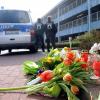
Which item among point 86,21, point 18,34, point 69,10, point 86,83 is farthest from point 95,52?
point 69,10

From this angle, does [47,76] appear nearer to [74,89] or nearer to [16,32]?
[74,89]

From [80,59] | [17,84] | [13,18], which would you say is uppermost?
[13,18]

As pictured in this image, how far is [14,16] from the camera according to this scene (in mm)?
13984

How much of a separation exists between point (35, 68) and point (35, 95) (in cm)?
139

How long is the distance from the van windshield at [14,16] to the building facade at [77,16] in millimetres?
25111

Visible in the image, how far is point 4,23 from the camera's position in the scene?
13648 mm

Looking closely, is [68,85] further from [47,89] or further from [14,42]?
[14,42]

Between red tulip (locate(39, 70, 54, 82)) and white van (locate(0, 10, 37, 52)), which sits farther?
white van (locate(0, 10, 37, 52))

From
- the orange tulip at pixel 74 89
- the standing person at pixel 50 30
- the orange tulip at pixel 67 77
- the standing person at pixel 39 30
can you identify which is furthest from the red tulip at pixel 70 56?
the standing person at pixel 39 30

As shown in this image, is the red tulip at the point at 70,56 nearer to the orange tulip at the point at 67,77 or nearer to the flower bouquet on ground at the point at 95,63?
the flower bouquet on ground at the point at 95,63

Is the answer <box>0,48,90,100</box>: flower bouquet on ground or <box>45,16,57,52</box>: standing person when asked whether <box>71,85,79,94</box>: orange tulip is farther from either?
<box>45,16,57,52</box>: standing person

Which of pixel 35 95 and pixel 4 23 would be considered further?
pixel 4 23

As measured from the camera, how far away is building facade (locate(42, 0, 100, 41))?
41938mm

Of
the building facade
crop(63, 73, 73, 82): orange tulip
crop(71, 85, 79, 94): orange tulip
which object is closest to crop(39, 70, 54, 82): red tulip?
crop(63, 73, 73, 82): orange tulip
